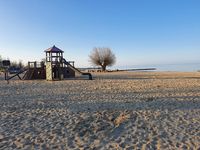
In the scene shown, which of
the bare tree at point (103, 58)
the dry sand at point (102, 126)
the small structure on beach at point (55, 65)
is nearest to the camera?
the dry sand at point (102, 126)

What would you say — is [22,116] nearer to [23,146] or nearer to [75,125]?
[75,125]

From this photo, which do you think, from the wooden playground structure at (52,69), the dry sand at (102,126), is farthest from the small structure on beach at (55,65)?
the dry sand at (102,126)

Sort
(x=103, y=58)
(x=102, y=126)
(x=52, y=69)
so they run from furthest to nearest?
(x=103, y=58)
(x=52, y=69)
(x=102, y=126)

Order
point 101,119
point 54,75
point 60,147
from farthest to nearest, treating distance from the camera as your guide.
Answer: point 54,75 → point 101,119 → point 60,147

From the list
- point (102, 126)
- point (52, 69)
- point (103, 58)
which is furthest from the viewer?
point (103, 58)

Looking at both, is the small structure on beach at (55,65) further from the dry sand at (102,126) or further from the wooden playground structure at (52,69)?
the dry sand at (102,126)

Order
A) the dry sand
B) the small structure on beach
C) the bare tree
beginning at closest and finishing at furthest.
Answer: the dry sand < the small structure on beach < the bare tree

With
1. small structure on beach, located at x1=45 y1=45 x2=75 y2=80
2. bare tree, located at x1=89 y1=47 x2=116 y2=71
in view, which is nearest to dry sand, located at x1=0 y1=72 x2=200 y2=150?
small structure on beach, located at x1=45 y1=45 x2=75 y2=80

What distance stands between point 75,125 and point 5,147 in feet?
7.25

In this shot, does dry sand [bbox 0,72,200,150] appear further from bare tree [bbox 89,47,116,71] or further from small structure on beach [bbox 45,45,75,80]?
bare tree [bbox 89,47,116,71]

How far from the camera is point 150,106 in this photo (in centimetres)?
948

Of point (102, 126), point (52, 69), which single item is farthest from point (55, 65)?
point (102, 126)

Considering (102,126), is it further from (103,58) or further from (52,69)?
(103,58)

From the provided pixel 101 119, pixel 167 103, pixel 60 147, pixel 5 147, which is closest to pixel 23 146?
pixel 5 147
